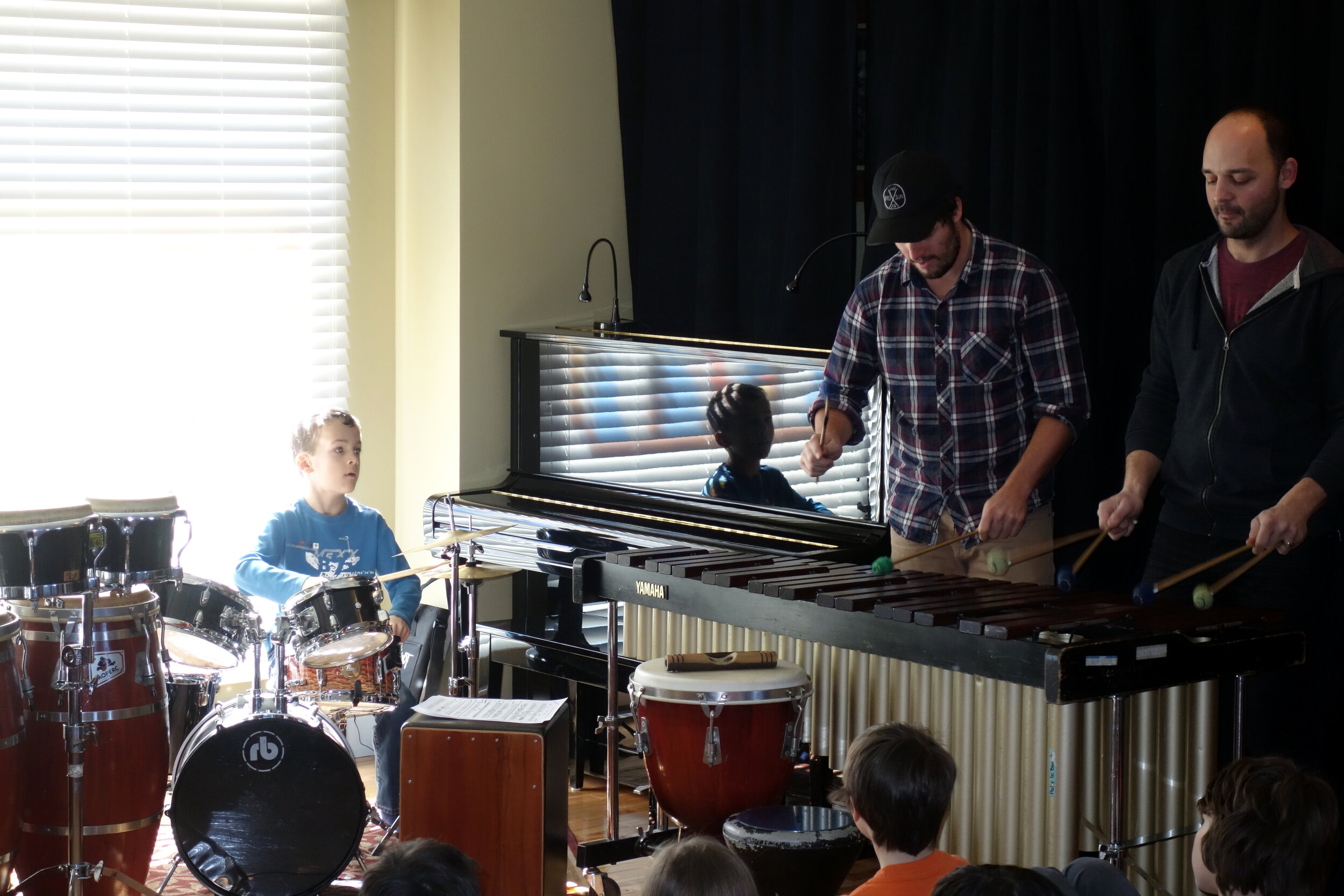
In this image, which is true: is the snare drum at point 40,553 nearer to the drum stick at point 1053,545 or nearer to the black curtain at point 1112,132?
the drum stick at point 1053,545

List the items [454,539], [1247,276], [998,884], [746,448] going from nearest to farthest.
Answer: [998,884] → [1247,276] → [454,539] → [746,448]

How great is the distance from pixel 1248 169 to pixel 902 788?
1543 mm

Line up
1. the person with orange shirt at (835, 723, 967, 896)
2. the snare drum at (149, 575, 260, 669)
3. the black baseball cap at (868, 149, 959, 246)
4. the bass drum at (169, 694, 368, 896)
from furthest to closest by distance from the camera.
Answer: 1. the snare drum at (149, 575, 260, 669)
2. the bass drum at (169, 694, 368, 896)
3. the black baseball cap at (868, 149, 959, 246)
4. the person with orange shirt at (835, 723, 967, 896)

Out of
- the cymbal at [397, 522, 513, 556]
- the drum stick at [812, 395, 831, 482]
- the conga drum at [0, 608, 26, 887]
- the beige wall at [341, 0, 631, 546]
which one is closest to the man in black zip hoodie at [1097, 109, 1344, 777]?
the drum stick at [812, 395, 831, 482]

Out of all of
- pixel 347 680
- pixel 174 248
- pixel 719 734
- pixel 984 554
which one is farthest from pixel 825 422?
pixel 174 248

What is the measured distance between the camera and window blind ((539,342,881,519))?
4.22 m

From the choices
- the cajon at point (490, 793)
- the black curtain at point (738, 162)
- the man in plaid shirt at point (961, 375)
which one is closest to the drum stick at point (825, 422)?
the man in plaid shirt at point (961, 375)

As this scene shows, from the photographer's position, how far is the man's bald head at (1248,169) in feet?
10.5

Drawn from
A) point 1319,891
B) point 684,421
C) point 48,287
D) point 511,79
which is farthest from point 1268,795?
point 48,287

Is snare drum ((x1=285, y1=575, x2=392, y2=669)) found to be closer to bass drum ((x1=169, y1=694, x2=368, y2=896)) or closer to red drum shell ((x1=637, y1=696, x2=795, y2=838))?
bass drum ((x1=169, y1=694, x2=368, y2=896))

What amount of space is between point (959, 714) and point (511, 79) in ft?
9.84

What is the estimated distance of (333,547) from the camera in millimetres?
4570

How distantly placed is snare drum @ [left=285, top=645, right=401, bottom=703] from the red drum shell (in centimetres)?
101

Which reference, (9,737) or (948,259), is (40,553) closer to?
(9,737)
